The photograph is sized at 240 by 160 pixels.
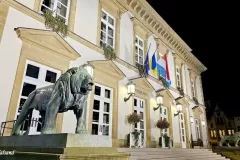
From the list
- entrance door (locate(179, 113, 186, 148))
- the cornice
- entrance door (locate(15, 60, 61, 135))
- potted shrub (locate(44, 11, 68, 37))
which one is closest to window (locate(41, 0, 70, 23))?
potted shrub (locate(44, 11, 68, 37))

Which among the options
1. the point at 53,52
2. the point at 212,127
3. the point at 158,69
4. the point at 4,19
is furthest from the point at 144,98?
the point at 212,127

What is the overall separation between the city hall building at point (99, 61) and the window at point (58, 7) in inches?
1.5

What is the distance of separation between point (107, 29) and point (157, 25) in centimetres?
577

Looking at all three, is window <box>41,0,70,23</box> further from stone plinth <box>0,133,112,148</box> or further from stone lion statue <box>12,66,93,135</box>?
stone plinth <box>0,133,112,148</box>

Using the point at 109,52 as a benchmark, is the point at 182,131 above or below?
below

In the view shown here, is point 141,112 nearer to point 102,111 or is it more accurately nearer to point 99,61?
point 102,111

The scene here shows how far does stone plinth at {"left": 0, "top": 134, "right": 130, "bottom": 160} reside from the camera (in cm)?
212

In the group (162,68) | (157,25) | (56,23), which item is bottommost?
(56,23)

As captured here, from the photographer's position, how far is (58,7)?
27.1 ft

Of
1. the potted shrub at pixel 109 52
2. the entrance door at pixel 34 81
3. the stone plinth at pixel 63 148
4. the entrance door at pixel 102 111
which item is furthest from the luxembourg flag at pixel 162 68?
the stone plinth at pixel 63 148

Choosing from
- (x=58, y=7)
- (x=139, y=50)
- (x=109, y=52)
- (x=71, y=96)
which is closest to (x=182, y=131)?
(x=139, y=50)

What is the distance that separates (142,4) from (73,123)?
9.43m

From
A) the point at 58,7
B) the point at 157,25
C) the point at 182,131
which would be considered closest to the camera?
the point at 58,7

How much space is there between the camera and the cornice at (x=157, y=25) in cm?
1268
